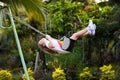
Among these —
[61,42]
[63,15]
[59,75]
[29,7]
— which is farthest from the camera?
[63,15]

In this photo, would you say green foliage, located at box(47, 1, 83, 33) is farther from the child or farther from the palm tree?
the child

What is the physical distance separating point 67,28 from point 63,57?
137 centimetres

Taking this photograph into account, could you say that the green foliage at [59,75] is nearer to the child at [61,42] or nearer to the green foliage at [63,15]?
the green foliage at [63,15]

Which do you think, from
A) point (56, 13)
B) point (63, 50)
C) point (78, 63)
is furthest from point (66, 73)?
point (63, 50)

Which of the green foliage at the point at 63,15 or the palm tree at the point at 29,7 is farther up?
the palm tree at the point at 29,7

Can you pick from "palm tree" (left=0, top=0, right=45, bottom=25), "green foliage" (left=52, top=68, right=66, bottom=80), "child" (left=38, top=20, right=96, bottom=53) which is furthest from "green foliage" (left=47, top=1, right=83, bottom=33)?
"child" (left=38, top=20, right=96, bottom=53)

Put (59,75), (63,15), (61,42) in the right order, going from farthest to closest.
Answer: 1. (63,15)
2. (59,75)
3. (61,42)

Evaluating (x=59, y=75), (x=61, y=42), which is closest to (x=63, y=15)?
(x=59, y=75)

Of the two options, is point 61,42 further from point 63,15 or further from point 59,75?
point 63,15

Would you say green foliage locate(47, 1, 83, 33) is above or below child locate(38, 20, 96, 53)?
below

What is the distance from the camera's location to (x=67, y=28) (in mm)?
21641

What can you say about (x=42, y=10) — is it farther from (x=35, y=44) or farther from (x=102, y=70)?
(x=35, y=44)

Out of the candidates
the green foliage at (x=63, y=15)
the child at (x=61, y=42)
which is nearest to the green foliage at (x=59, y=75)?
the green foliage at (x=63, y=15)

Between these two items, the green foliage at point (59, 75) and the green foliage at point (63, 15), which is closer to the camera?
the green foliage at point (59, 75)
